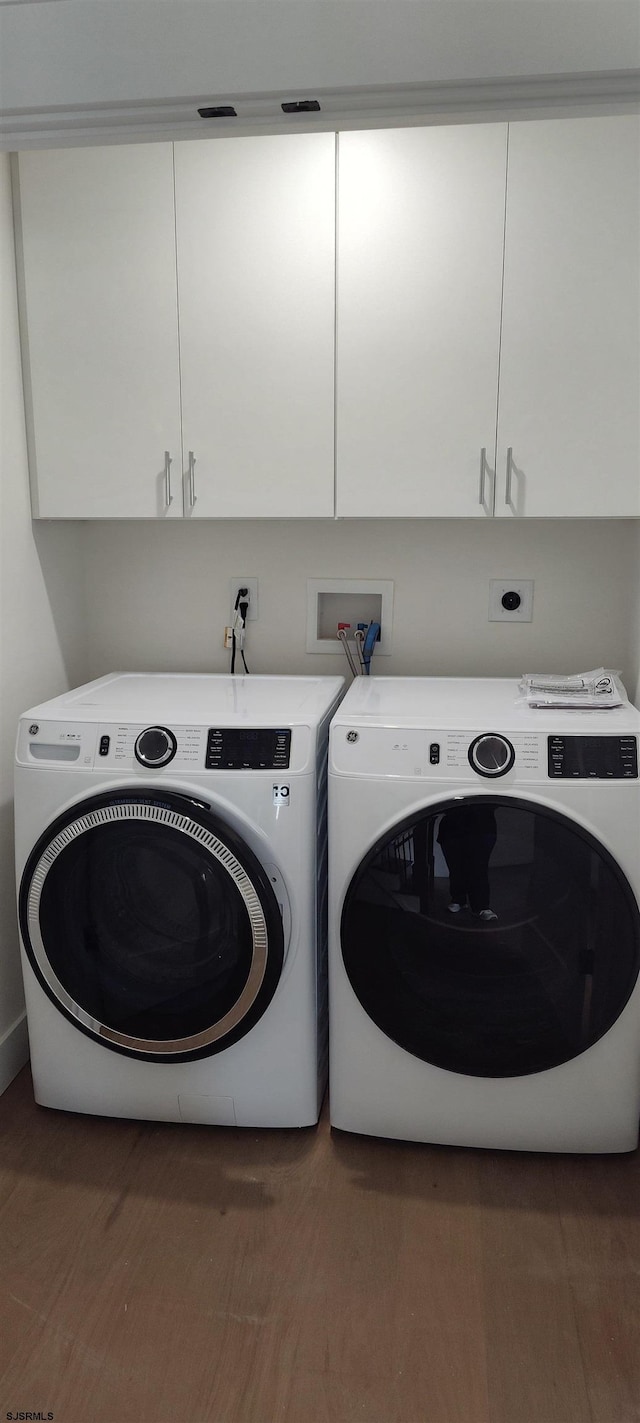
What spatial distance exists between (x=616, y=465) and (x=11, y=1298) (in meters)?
1.92

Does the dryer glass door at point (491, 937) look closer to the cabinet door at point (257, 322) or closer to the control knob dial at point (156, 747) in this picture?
the control knob dial at point (156, 747)

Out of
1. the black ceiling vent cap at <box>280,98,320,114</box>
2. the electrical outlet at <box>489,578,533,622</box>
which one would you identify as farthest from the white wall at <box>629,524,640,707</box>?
the black ceiling vent cap at <box>280,98,320,114</box>

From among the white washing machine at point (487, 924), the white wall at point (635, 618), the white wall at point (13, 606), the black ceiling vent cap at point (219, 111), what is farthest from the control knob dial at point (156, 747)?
the black ceiling vent cap at point (219, 111)

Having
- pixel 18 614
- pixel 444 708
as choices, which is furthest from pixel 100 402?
pixel 444 708

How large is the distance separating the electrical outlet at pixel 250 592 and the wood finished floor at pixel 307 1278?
4.07 feet

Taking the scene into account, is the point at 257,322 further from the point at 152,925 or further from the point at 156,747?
the point at 152,925

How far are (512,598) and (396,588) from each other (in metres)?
0.29

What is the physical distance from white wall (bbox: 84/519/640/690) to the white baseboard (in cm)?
94

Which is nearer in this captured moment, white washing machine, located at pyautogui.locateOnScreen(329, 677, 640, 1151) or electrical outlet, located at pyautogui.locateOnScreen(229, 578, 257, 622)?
white washing machine, located at pyautogui.locateOnScreen(329, 677, 640, 1151)

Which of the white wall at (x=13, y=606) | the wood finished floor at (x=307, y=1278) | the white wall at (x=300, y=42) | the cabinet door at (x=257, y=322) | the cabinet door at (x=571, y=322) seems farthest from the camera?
the white wall at (x=13, y=606)

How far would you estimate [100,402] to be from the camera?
2025 mm

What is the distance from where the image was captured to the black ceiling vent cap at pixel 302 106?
1.30ft

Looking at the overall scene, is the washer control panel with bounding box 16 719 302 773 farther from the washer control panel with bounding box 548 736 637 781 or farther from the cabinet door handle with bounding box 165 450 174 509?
the cabinet door handle with bounding box 165 450 174 509

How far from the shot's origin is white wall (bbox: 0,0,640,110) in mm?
356
